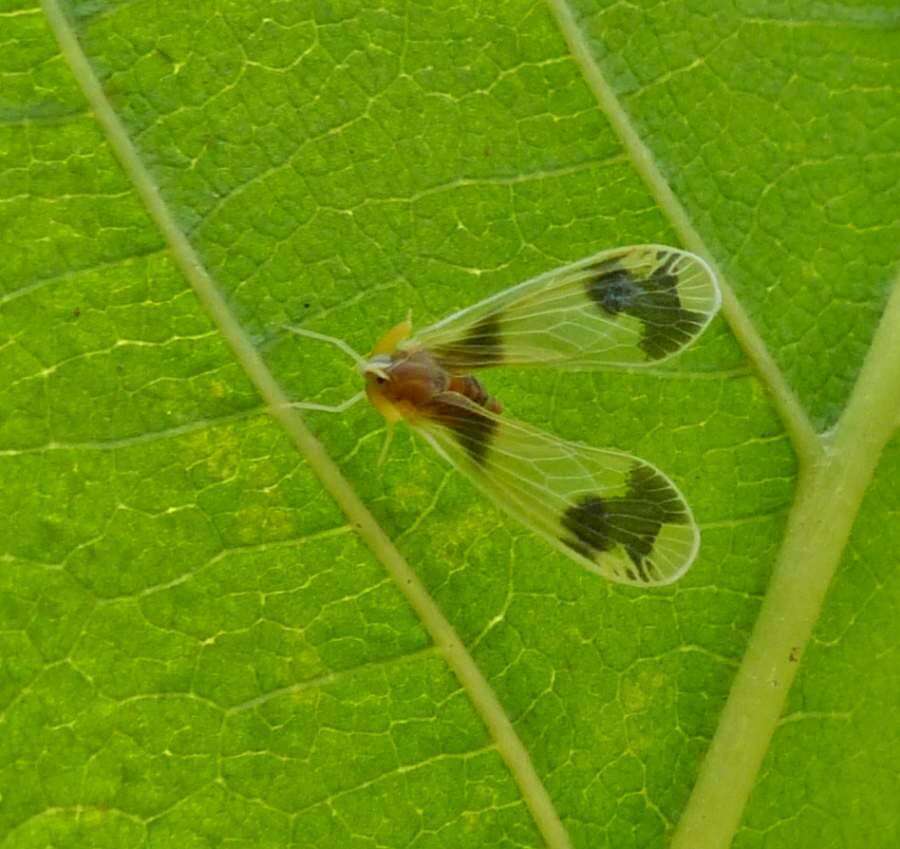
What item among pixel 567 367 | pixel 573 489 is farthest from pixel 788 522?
pixel 567 367

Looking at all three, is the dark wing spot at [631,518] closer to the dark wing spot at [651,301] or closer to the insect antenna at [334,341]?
the dark wing spot at [651,301]

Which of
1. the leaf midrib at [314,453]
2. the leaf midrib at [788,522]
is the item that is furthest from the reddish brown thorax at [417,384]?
the leaf midrib at [788,522]

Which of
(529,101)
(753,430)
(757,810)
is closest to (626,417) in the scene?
(753,430)

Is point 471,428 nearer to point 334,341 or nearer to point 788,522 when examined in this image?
point 334,341

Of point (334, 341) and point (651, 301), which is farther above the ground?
point (334, 341)

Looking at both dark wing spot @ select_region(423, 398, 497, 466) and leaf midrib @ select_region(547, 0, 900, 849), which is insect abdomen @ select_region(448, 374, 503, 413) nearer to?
dark wing spot @ select_region(423, 398, 497, 466)

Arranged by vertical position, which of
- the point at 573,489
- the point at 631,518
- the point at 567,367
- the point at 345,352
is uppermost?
the point at 345,352

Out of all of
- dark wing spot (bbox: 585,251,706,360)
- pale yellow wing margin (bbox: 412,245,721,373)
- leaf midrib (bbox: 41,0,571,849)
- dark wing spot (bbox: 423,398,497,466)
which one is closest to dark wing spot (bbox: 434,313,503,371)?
pale yellow wing margin (bbox: 412,245,721,373)

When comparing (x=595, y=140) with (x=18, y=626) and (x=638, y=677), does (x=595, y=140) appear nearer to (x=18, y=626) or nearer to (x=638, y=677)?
(x=638, y=677)
